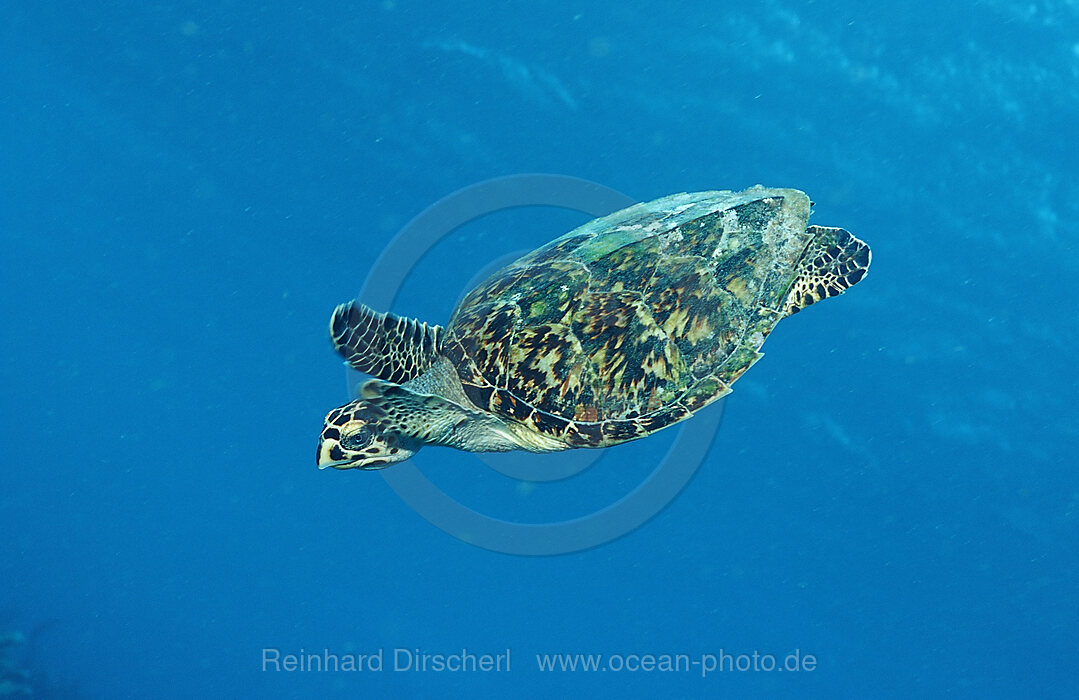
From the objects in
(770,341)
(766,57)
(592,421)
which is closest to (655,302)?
(592,421)

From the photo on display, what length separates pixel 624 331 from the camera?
5574 mm

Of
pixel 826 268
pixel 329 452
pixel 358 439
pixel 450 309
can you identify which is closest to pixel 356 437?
pixel 358 439

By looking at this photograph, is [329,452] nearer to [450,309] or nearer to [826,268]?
[826,268]

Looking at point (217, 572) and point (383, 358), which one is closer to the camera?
point (383, 358)

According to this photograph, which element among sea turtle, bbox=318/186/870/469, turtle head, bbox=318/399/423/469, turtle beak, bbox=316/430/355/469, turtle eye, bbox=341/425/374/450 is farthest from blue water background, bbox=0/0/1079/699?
turtle beak, bbox=316/430/355/469

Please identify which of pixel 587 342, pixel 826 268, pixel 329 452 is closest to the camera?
pixel 587 342

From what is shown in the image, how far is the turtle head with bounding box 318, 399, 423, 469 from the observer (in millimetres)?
5688

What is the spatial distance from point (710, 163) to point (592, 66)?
3739mm

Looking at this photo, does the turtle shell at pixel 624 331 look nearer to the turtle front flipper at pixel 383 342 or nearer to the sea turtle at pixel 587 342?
the sea turtle at pixel 587 342

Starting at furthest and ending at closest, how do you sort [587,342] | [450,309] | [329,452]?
1. [450,309]
2. [329,452]
3. [587,342]

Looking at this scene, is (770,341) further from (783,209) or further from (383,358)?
(383,358)

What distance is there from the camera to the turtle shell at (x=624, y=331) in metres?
5.54

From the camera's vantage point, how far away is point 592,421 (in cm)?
549

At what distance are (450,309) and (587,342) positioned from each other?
1705 centimetres
